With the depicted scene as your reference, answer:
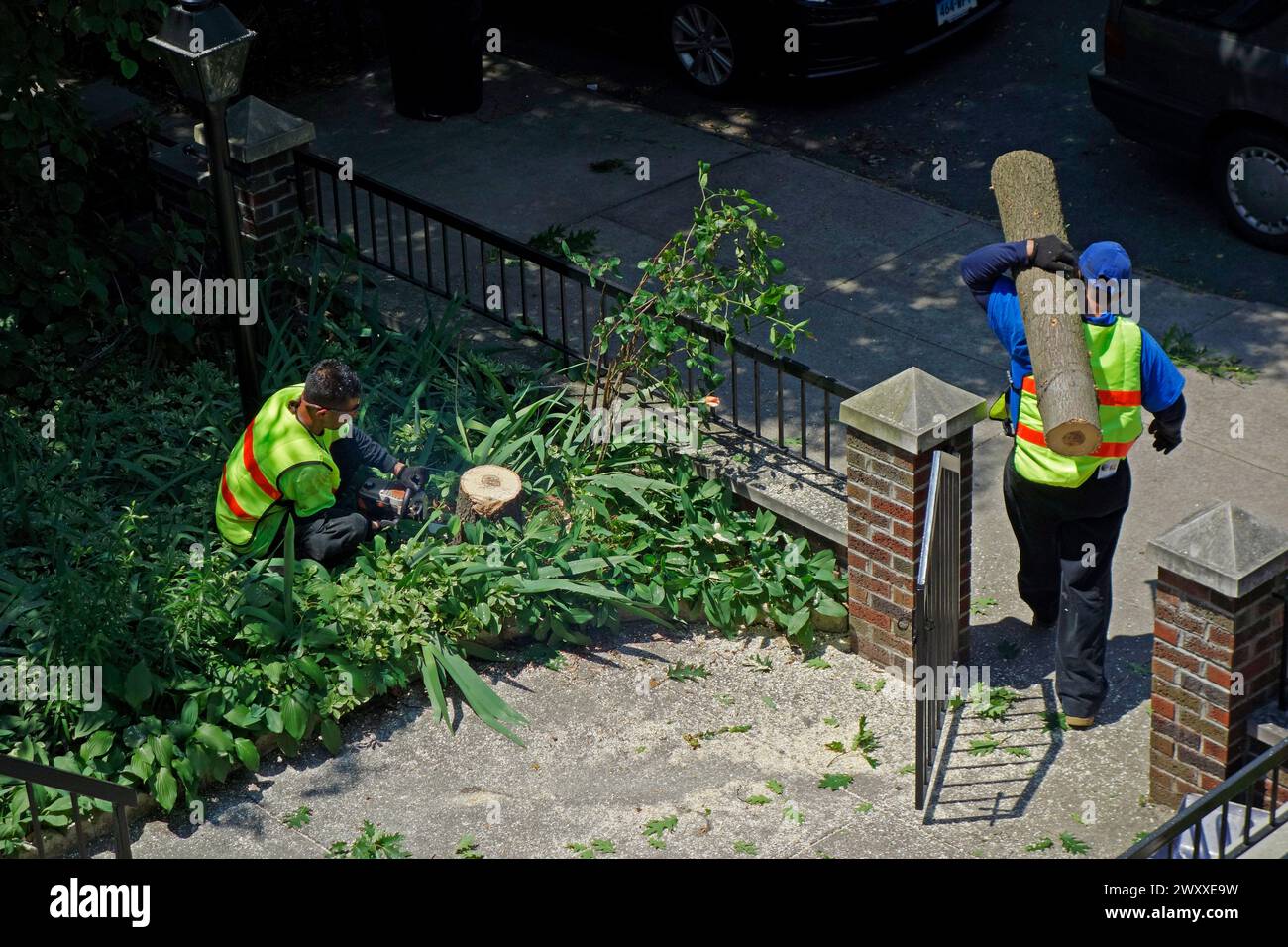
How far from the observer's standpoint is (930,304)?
9.30 metres

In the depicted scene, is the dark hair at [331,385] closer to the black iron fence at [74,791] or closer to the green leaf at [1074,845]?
the black iron fence at [74,791]

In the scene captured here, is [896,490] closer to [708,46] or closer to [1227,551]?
[1227,551]

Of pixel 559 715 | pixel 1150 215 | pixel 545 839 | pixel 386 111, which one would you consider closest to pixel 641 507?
pixel 559 715

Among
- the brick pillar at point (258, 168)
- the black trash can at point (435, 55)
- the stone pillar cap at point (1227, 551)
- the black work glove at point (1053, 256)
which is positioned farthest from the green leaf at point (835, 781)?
the black trash can at point (435, 55)

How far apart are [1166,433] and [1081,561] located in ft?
1.87

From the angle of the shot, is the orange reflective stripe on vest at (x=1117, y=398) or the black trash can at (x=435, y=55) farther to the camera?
the black trash can at (x=435, y=55)

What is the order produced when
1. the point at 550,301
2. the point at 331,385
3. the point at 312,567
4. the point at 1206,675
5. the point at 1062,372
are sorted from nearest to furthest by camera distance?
1. the point at 1206,675
2. the point at 1062,372
3. the point at 331,385
4. the point at 312,567
5. the point at 550,301

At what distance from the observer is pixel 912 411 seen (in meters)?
6.41

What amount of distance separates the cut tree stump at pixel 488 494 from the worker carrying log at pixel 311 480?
0.19 m

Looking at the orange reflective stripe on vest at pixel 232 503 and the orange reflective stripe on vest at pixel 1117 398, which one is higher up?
the orange reflective stripe on vest at pixel 1117 398

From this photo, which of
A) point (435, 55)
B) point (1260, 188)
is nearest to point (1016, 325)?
point (1260, 188)

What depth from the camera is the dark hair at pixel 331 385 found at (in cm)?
662

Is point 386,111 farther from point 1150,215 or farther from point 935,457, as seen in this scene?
point 935,457

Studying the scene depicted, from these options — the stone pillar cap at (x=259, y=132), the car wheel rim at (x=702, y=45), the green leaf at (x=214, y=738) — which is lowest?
the green leaf at (x=214, y=738)
